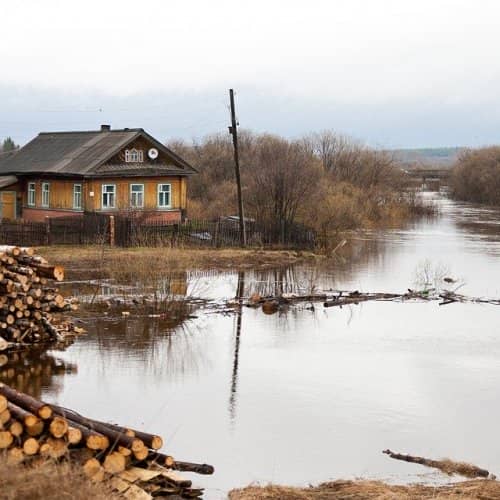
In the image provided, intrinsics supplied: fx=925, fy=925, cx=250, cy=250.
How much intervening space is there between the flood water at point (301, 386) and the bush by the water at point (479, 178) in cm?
5492

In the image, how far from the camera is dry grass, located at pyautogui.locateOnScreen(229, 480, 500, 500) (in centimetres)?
915

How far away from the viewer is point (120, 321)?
19547mm

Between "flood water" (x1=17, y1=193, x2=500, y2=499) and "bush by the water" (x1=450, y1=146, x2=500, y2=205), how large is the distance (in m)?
54.9

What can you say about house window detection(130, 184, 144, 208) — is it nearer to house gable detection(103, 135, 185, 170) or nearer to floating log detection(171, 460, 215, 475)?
house gable detection(103, 135, 185, 170)

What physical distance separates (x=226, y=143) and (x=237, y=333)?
1910 inches

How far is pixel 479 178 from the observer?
257 feet

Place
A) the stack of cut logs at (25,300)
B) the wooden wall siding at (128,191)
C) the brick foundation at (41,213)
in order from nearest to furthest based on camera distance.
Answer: the stack of cut logs at (25,300)
the wooden wall siding at (128,191)
the brick foundation at (41,213)

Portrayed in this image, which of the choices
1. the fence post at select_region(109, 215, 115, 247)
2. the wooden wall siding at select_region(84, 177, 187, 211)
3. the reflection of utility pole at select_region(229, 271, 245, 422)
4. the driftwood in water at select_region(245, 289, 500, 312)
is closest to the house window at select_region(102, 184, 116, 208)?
the wooden wall siding at select_region(84, 177, 187, 211)

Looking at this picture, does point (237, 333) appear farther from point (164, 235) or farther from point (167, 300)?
point (164, 235)

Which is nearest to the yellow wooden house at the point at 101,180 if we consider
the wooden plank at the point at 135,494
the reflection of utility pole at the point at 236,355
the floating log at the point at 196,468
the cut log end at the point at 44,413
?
the reflection of utility pole at the point at 236,355

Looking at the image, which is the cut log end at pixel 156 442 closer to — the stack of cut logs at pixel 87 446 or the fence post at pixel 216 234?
the stack of cut logs at pixel 87 446

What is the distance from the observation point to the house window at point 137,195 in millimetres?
38062

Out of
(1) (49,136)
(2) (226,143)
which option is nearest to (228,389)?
(1) (49,136)

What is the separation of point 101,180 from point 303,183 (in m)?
8.43
